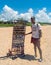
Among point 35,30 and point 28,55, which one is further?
Answer: point 28,55

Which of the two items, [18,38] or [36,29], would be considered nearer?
[36,29]

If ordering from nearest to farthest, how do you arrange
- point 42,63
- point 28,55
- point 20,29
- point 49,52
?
point 42,63 → point 20,29 → point 28,55 → point 49,52

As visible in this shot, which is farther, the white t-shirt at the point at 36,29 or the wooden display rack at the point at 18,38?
the wooden display rack at the point at 18,38

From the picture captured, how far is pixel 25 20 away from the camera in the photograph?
10.4 meters

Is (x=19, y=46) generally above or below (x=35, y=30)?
below

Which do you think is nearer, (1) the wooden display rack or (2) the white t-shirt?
(2) the white t-shirt

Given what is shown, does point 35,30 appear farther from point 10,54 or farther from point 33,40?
point 10,54

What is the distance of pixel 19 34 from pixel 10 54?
3.63 ft

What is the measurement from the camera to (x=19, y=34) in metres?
10.1

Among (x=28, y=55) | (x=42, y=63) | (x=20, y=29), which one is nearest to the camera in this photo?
(x=42, y=63)

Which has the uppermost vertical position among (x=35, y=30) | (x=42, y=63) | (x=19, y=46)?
(x=35, y=30)

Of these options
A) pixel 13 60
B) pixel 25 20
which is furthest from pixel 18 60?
pixel 25 20

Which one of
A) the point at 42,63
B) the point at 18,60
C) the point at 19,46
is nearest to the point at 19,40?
the point at 19,46

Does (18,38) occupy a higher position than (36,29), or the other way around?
(36,29)
